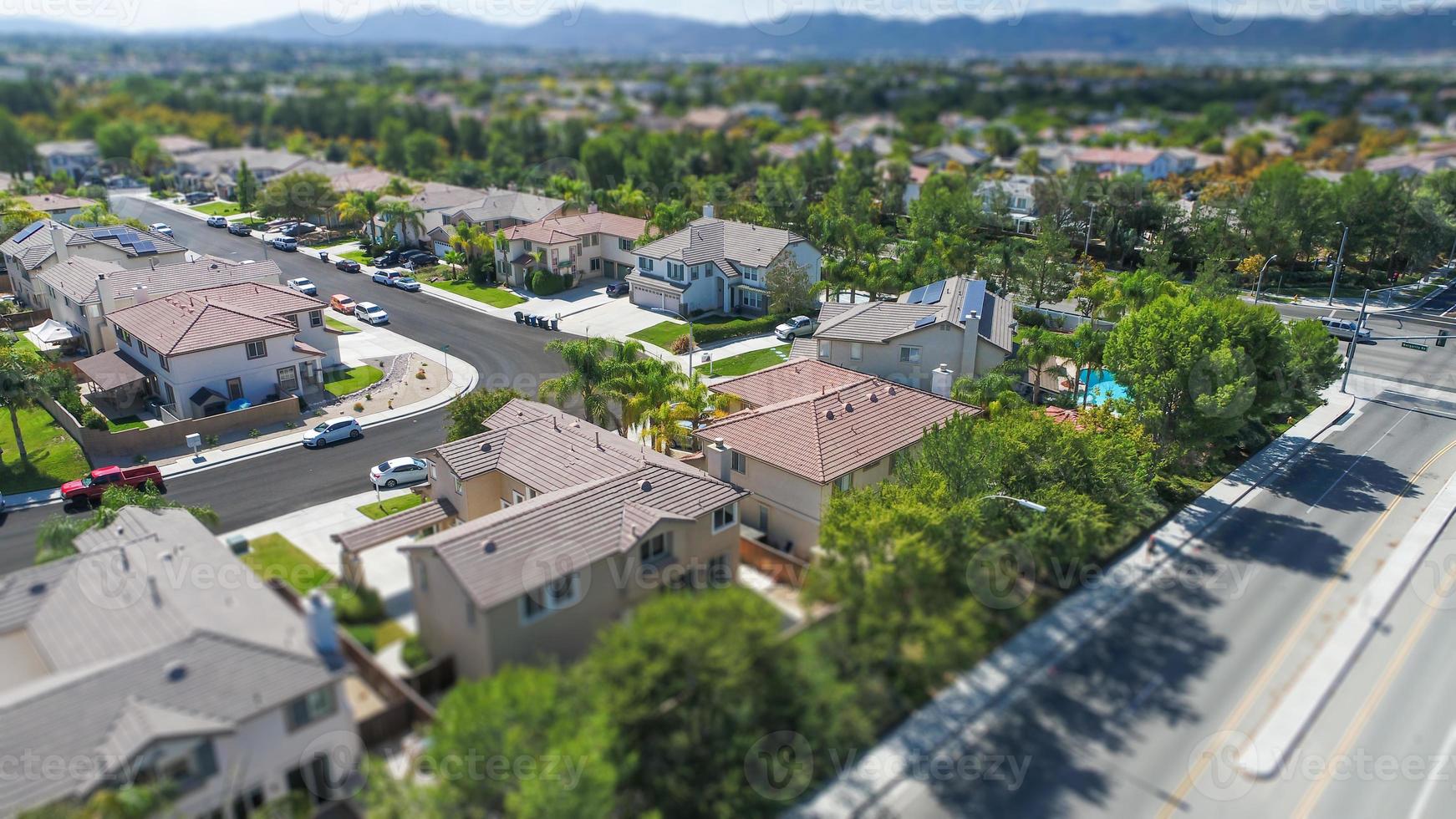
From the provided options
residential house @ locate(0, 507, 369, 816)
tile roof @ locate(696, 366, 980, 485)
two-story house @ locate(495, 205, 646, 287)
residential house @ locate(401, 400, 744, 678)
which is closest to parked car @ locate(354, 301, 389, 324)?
two-story house @ locate(495, 205, 646, 287)

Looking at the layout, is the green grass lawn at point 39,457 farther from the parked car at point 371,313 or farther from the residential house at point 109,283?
the parked car at point 371,313

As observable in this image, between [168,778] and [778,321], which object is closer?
[168,778]

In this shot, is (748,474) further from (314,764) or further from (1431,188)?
(1431,188)

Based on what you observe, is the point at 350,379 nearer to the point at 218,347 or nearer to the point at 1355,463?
the point at 218,347

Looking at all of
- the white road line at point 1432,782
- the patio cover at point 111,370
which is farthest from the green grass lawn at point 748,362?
the white road line at point 1432,782

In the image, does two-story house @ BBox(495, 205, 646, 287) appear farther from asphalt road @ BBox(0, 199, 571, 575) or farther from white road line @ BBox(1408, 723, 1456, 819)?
white road line @ BBox(1408, 723, 1456, 819)

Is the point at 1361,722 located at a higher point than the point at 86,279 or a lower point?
lower

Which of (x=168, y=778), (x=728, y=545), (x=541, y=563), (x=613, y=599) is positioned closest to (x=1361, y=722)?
(x=728, y=545)
